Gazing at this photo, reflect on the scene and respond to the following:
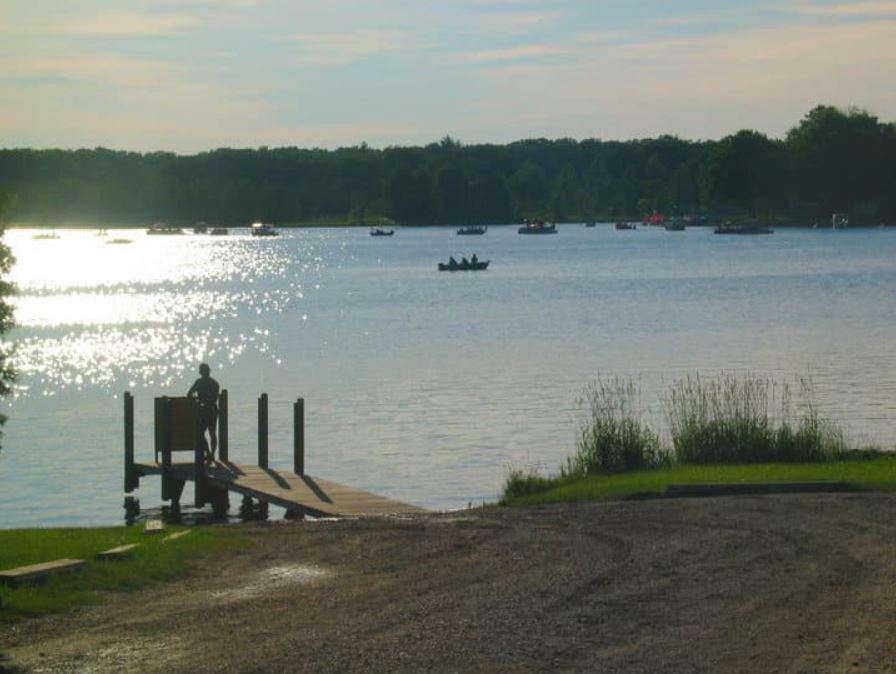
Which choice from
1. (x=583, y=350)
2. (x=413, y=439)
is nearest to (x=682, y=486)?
(x=413, y=439)

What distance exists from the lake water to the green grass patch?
10.9 feet

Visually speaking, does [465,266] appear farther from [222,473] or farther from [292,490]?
[292,490]

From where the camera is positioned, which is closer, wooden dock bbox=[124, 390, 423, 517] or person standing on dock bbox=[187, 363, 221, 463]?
wooden dock bbox=[124, 390, 423, 517]

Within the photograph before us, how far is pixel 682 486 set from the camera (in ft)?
73.2

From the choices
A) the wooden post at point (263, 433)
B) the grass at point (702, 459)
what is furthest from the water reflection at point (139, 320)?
the grass at point (702, 459)

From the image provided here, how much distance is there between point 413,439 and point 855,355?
23850 mm

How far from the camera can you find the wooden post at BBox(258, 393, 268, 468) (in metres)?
31.3

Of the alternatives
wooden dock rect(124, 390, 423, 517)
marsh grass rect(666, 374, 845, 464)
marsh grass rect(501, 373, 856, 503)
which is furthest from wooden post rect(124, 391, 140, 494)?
marsh grass rect(666, 374, 845, 464)

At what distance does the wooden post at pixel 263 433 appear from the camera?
1234 inches

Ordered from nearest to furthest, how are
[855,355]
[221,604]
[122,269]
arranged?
[221,604] < [855,355] < [122,269]

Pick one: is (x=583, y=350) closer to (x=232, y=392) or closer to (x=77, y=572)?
(x=232, y=392)

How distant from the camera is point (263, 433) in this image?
31656 millimetres

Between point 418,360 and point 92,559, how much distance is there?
43.5 meters

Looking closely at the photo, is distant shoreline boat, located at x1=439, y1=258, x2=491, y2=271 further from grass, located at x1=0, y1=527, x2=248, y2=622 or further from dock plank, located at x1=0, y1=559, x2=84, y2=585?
dock plank, located at x1=0, y1=559, x2=84, y2=585
